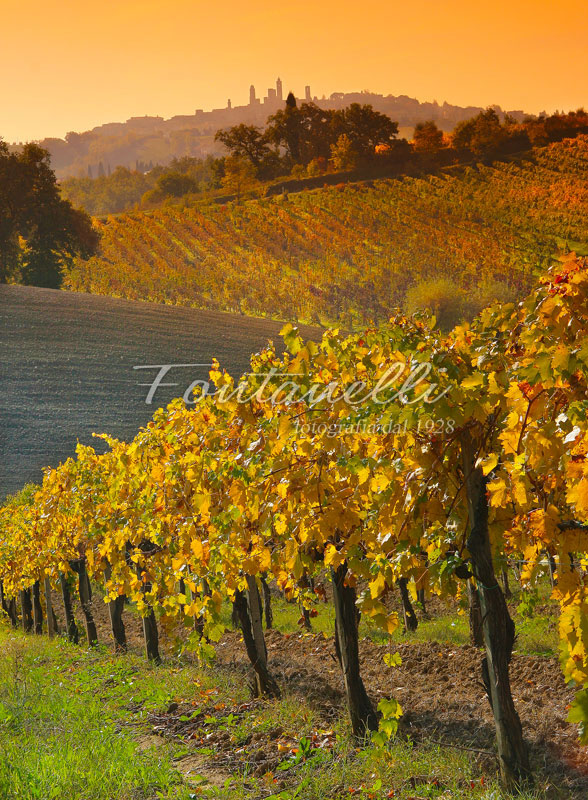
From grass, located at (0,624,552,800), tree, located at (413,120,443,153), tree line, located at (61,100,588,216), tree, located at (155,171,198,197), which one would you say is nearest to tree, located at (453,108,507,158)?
tree line, located at (61,100,588,216)

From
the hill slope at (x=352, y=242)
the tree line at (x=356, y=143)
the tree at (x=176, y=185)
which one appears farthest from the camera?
the tree at (x=176, y=185)

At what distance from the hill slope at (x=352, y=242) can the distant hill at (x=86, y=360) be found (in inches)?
320

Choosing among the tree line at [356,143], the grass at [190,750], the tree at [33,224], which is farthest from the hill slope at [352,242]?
the grass at [190,750]

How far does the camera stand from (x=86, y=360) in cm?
4662

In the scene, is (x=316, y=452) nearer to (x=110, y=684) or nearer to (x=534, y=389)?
(x=534, y=389)

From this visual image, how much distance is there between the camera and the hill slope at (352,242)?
2469 inches

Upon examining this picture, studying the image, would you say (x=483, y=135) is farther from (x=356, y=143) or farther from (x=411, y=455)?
(x=411, y=455)

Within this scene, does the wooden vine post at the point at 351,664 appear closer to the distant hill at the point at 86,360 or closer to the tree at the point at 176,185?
the distant hill at the point at 86,360

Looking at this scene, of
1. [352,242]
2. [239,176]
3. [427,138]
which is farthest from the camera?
[239,176]

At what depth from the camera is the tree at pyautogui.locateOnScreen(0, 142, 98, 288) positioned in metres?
61.5

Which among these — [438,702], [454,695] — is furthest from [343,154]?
[438,702]

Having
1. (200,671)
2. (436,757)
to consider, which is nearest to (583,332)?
(436,757)

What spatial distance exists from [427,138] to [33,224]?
43532 mm

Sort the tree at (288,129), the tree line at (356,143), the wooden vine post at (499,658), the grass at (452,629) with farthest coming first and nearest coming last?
the tree at (288,129) < the tree line at (356,143) < the grass at (452,629) < the wooden vine post at (499,658)
